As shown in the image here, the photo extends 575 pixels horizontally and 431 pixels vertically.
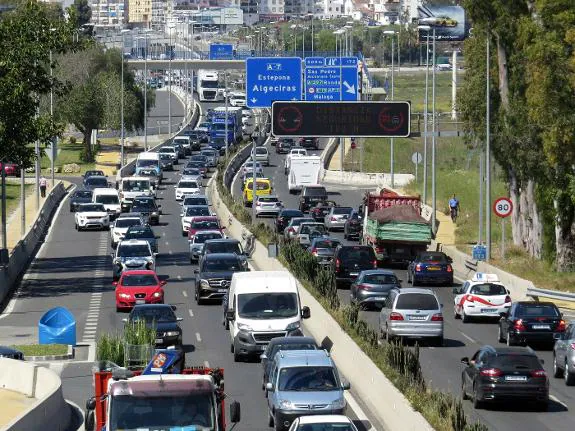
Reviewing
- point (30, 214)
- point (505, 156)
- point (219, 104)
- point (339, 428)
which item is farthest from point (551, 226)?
point (219, 104)

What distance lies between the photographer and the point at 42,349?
125 ft

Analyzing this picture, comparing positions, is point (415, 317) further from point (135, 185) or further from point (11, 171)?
point (11, 171)

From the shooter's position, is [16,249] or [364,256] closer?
[364,256]

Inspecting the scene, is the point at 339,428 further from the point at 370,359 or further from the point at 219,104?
the point at 219,104

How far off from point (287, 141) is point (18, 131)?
7574cm

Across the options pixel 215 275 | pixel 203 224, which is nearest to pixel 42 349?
pixel 215 275

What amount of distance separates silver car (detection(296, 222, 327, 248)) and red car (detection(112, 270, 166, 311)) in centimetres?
1744

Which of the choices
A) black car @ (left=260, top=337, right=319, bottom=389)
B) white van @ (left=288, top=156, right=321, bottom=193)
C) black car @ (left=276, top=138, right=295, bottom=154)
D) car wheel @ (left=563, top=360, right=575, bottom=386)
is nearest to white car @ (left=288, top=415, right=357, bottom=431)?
black car @ (left=260, top=337, right=319, bottom=389)

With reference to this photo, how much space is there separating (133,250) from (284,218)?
19.6 m

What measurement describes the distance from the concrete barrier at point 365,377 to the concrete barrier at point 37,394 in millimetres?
5825

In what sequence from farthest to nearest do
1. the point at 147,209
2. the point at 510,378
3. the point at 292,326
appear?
1. the point at 147,209
2. the point at 292,326
3. the point at 510,378

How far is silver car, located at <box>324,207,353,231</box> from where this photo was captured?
7481 cm

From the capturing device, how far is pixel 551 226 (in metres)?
62.8

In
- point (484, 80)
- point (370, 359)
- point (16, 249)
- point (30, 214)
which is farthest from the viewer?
point (30, 214)
